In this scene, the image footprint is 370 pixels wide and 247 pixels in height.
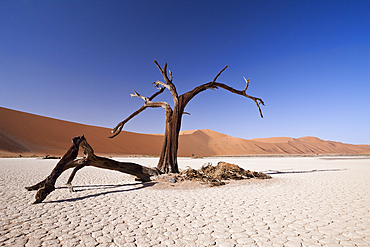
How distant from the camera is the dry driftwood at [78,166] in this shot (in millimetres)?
4988

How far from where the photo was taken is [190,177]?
770 centimetres

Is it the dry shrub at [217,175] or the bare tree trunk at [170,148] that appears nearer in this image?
the dry shrub at [217,175]

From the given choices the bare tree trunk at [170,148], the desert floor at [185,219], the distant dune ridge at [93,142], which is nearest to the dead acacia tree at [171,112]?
→ the bare tree trunk at [170,148]

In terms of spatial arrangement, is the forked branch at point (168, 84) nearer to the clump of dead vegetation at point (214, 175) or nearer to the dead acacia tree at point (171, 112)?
the dead acacia tree at point (171, 112)

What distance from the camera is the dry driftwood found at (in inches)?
196

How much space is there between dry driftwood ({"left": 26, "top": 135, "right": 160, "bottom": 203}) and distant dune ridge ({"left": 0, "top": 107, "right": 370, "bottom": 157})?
25211 millimetres

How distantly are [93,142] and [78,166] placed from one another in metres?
40.7

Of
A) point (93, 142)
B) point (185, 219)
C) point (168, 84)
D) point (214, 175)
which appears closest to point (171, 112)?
point (168, 84)

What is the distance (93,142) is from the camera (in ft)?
142

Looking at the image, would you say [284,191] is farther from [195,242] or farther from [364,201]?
[195,242]

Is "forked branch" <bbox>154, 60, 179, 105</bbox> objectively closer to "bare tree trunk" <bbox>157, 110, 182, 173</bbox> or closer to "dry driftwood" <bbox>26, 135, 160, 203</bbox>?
"bare tree trunk" <bbox>157, 110, 182, 173</bbox>

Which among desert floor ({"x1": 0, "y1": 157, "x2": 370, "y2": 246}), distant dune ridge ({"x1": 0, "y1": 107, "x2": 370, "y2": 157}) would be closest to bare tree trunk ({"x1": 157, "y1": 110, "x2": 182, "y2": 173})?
desert floor ({"x1": 0, "y1": 157, "x2": 370, "y2": 246})

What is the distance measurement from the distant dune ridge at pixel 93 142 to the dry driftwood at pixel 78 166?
25211mm

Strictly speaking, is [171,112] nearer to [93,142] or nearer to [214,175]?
[214,175]
